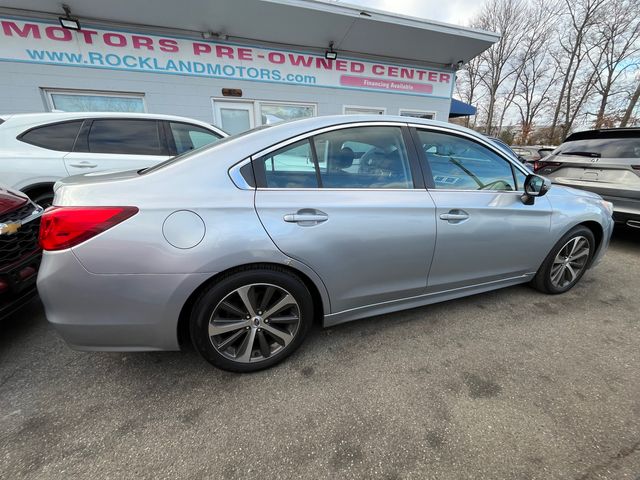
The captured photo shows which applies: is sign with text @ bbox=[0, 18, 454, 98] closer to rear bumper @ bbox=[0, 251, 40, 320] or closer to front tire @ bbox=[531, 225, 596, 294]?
rear bumper @ bbox=[0, 251, 40, 320]

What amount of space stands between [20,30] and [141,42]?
6.29ft

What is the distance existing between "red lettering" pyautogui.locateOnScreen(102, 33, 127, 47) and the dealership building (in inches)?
0.7

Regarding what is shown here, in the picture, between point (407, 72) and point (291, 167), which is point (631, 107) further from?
point (291, 167)

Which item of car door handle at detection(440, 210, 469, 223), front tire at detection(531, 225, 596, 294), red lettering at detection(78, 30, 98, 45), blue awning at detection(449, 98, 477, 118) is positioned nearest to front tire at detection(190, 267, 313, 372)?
car door handle at detection(440, 210, 469, 223)

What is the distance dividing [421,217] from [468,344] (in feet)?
3.35

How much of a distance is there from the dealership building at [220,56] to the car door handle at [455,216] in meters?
5.81

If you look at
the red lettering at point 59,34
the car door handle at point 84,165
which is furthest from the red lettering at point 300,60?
the car door handle at point 84,165

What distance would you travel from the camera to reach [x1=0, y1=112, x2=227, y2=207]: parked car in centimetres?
351

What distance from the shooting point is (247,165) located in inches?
68.1

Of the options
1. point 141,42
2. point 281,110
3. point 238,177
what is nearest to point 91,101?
point 141,42

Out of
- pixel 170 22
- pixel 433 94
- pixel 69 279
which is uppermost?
pixel 170 22

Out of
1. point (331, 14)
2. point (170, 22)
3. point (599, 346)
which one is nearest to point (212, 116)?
point (170, 22)

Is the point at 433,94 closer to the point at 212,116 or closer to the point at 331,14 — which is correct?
the point at 331,14

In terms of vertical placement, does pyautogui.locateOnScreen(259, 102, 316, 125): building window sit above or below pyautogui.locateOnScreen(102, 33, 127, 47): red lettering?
below
